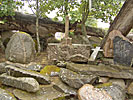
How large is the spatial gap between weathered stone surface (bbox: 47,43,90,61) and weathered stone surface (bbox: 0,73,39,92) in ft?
5.41

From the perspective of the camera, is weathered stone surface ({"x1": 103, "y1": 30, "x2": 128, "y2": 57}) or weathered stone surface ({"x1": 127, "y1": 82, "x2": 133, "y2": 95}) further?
weathered stone surface ({"x1": 103, "y1": 30, "x2": 128, "y2": 57})

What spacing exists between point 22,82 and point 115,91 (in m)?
2.30

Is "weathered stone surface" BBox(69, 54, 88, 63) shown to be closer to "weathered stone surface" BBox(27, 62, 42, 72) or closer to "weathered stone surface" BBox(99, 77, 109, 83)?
"weathered stone surface" BBox(99, 77, 109, 83)

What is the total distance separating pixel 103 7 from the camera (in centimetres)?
669

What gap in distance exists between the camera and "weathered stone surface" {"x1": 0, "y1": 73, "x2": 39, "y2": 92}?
3094 millimetres

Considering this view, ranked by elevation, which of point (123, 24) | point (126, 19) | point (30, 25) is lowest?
point (30, 25)

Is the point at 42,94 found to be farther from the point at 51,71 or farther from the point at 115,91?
the point at 115,91

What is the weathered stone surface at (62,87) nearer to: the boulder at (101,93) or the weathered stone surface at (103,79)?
the boulder at (101,93)

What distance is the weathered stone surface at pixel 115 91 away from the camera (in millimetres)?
3262

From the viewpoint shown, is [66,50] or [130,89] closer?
[130,89]

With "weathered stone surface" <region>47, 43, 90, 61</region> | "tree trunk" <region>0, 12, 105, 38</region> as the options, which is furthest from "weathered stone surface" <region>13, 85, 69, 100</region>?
"tree trunk" <region>0, 12, 105, 38</region>

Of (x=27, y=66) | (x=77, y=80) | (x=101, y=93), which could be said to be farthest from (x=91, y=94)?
(x=27, y=66)

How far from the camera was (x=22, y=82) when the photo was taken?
3229 mm

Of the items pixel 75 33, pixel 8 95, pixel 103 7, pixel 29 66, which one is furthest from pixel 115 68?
pixel 75 33
